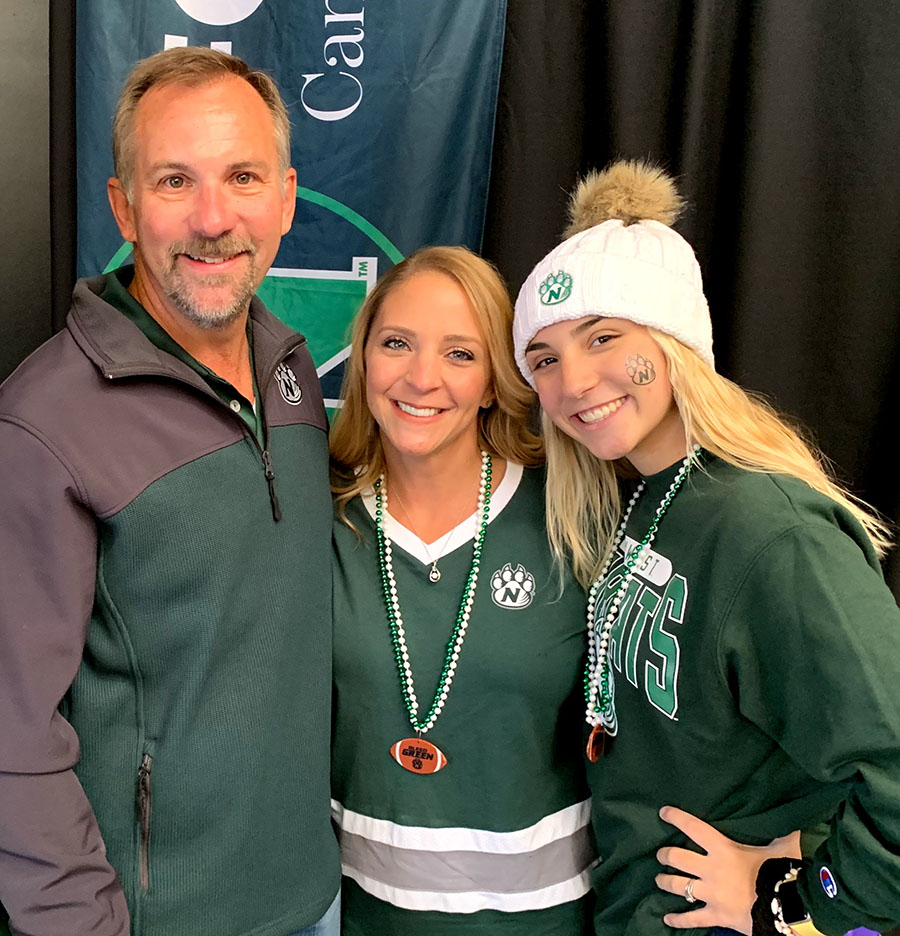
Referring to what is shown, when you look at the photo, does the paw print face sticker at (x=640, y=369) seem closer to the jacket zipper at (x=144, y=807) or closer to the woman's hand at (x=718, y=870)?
the woman's hand at (x=718, y=870)

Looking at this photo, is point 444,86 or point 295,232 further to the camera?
point 295,232

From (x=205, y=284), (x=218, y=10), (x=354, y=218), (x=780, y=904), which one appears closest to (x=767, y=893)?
(x=780, y=904)

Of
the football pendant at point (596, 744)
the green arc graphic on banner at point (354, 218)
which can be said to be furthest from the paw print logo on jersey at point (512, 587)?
the green arc graphic on banner at point (354, 218)

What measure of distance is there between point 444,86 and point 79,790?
160 cm

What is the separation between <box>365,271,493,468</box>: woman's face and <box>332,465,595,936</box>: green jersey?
20 cm

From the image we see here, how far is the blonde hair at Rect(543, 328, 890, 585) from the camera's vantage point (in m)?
1.23

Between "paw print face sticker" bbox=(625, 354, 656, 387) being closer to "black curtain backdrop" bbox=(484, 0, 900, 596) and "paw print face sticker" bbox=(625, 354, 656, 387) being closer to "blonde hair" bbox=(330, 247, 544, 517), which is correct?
"blonde hair" bbox=(330, 247, 544, 517)

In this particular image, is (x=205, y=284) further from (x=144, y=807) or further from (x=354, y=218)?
(x=354, y=218)

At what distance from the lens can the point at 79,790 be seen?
112cm

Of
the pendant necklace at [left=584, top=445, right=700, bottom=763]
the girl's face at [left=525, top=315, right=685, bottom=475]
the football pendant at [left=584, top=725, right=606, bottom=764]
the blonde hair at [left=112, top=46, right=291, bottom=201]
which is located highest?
the blonde hair at [left=112, top=46, right=291, bottom=201]

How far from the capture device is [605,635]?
4.49 ft

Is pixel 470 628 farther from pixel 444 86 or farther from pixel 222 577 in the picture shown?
pixel 444 86

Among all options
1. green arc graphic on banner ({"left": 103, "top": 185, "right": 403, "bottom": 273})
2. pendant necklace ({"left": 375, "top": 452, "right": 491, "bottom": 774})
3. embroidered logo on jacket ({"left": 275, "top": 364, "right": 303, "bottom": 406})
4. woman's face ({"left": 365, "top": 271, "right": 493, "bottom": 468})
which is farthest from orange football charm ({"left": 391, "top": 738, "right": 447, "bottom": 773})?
green arc graphic on banner ({"left": 103, "top": 185, "right": 403, "bottom": 273})

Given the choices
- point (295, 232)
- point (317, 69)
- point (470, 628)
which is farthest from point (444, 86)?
point (470, 628)
